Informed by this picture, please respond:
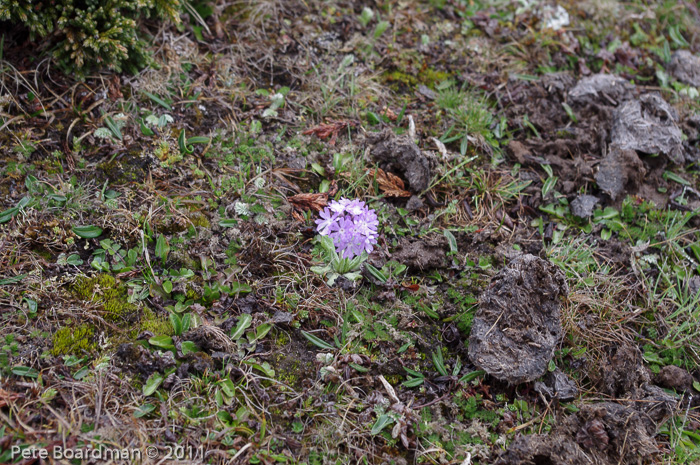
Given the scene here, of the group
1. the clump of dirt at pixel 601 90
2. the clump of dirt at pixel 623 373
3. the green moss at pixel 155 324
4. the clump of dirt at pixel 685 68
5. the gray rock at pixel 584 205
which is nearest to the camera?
the green moss at pixel 155 324

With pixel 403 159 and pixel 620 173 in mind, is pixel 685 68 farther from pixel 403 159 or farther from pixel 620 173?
pixel 403 159

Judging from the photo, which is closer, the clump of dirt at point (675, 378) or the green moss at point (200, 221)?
the clump of dirt at point (675, 378)

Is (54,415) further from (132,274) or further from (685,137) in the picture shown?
(685,137)

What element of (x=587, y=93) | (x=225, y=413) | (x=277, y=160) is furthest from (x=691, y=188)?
(x=225, y=413)

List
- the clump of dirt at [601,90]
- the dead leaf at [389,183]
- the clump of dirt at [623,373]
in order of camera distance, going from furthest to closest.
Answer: the clump of dirt at [601,90] < the dead leaf at [389,183] < the clump of dirt at [623,373]

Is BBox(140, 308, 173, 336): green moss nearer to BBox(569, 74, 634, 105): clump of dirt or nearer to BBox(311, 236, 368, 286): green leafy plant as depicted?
BBox(311, 236, 368, 286): green leafy plant

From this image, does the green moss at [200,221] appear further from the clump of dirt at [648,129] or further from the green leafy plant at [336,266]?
the clump of dirt at [648,129]

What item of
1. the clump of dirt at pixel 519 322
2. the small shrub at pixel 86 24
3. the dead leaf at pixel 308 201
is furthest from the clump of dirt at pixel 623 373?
the small shrub at pixel 86 24
